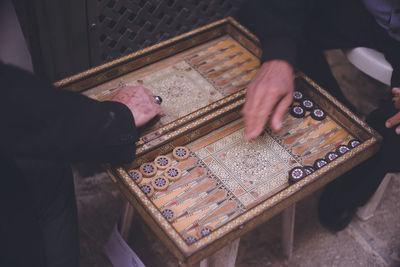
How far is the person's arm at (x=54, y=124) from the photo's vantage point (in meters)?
1.13

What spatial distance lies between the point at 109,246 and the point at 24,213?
637mm

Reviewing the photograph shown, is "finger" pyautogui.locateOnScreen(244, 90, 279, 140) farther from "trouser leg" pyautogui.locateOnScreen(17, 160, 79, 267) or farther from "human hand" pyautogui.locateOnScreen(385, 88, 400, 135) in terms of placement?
"trouser leg" pyautogui.locateOnScreen(17, 160, 79, 267)

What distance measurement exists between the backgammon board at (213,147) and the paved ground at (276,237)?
79 cm

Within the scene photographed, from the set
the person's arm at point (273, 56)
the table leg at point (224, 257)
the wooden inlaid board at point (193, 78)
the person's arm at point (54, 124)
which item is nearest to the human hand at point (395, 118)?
the person's arm at point (273, 56)

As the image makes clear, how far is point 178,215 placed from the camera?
4.42 ft

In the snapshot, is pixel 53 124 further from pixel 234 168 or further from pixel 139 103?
pixel 234 168

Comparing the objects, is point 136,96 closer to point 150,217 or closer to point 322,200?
point 150,217

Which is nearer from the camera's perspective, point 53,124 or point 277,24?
point 53,124

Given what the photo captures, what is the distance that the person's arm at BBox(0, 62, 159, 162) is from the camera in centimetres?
113

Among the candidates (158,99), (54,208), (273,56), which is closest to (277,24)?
(273,56)

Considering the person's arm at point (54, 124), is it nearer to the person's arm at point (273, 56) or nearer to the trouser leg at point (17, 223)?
the trouser leg at point (17, 223)

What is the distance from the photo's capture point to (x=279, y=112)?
4.83 feet

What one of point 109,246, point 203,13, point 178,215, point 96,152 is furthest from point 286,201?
point 203,13

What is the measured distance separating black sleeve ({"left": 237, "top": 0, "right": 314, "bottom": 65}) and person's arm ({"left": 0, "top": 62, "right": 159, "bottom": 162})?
681 mm
